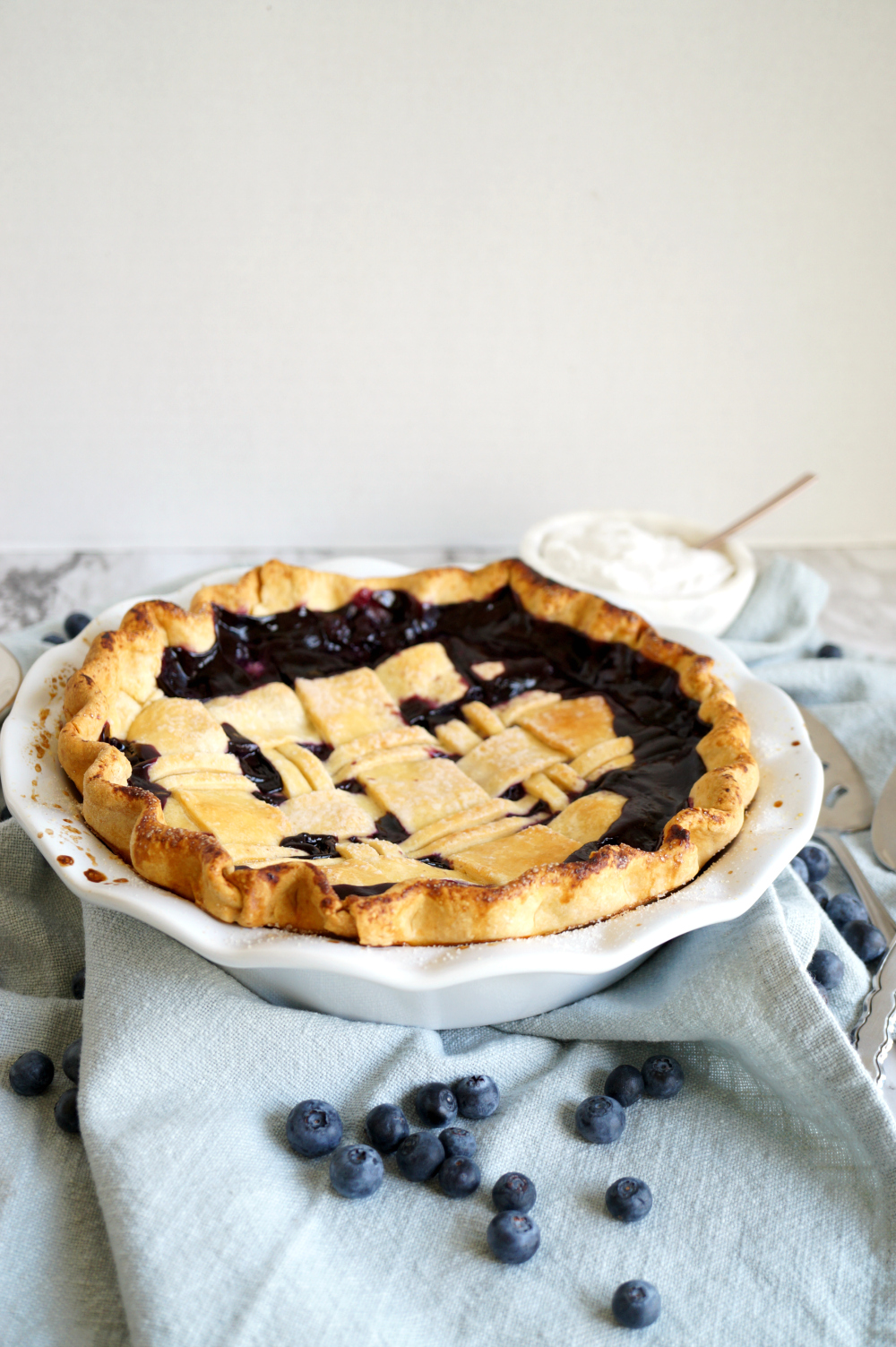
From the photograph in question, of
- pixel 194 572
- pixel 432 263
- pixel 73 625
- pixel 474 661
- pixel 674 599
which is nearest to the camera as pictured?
pixel 474 661

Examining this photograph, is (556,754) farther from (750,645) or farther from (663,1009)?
(750,645)

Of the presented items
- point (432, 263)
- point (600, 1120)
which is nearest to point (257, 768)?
point (600, 1120)

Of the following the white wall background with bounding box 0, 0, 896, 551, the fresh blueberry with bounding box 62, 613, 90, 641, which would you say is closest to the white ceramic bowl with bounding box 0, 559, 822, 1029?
the fresh blueberry with bounding box 62, 613, 90, 641

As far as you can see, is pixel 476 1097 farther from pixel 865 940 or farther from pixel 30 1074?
pixel 865 940

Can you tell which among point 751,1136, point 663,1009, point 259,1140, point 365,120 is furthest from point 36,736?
point 365,120

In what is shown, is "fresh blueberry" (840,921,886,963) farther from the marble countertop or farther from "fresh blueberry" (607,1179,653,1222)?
the marble countertop

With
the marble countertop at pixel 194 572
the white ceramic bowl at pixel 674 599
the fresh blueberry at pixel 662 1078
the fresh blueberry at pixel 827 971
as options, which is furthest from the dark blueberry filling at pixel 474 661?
the marble countertop at pixel 194 572
